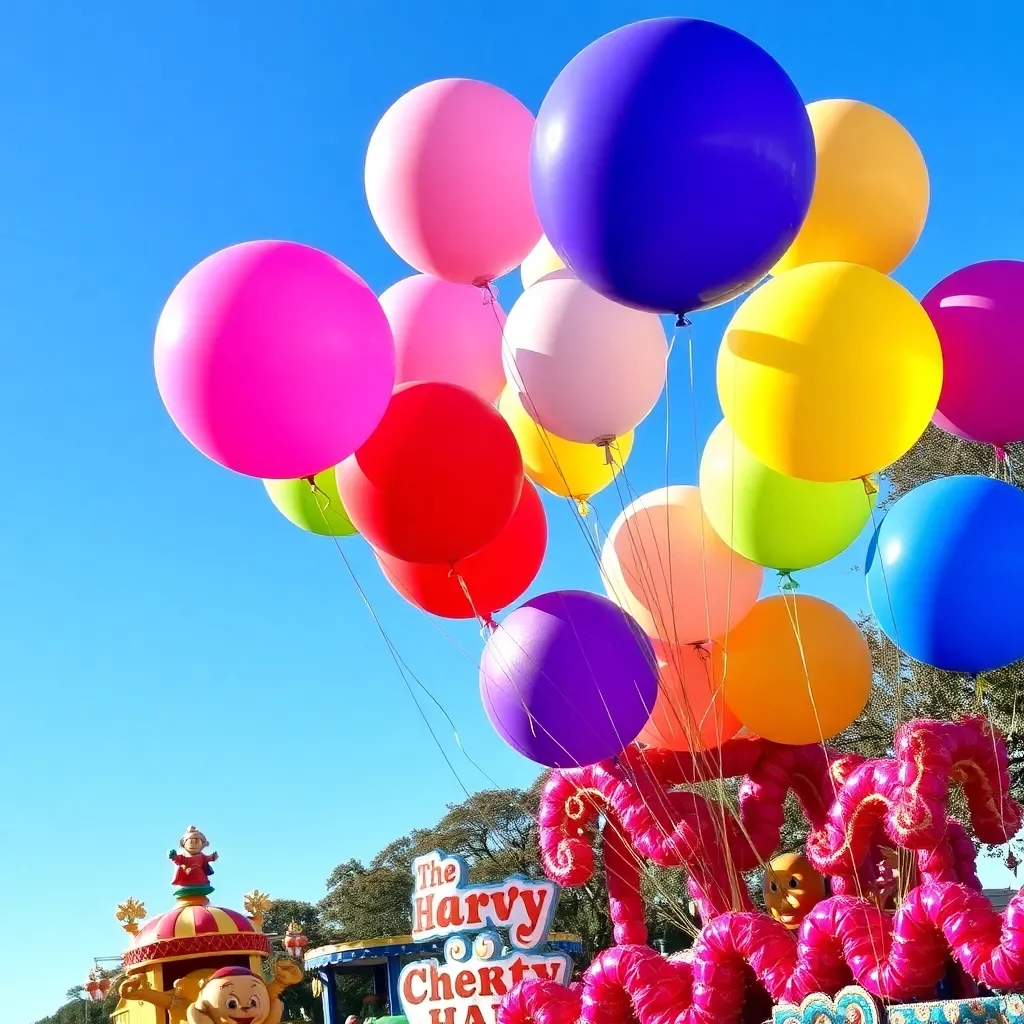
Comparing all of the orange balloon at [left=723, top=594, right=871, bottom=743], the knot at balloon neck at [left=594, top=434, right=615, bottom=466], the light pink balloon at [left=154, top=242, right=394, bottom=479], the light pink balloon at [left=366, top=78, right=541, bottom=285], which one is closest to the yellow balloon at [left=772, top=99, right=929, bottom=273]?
the knot at balloon neck at [left=594, top=434, right=615, bottom=466]

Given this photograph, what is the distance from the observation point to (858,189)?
618 centimetres

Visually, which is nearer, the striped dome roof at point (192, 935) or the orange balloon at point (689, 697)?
A: the orange balloon at point (689, 697)

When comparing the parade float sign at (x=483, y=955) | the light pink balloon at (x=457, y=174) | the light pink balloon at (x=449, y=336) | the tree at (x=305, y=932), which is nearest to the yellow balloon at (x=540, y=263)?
the light pink balloon at (x=449, y=336)

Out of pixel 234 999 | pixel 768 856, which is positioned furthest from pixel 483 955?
pixel 768 856

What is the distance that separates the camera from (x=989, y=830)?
21.3 ft

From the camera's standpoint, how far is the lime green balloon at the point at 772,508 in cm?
650

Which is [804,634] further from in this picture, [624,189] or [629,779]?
[624,189]

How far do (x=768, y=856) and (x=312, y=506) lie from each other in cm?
337

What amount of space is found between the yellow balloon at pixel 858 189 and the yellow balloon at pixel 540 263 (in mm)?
1458

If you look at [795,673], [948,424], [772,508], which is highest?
[948,424]

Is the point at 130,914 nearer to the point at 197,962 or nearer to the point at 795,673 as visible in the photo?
the point at 197,962

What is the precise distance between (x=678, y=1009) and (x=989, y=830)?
184 centimetres

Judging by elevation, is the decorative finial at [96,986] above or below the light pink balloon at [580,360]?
below

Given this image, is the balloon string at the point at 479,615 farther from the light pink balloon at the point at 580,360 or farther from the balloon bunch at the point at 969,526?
the balloon bunch at the point at 969,526
